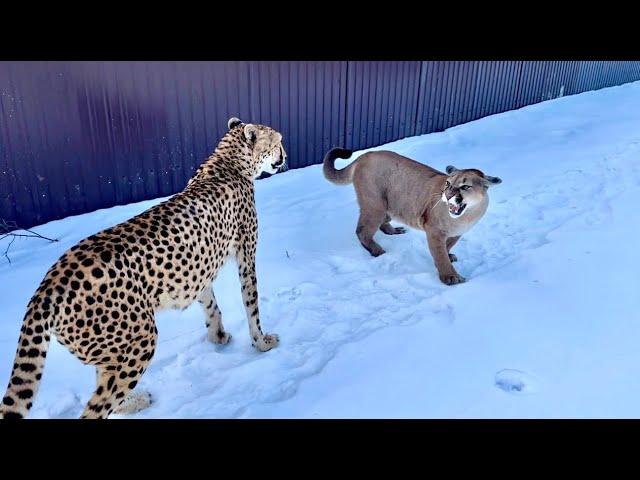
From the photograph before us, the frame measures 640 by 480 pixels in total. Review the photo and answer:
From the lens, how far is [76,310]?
2.45 meters

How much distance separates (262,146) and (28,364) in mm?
2429

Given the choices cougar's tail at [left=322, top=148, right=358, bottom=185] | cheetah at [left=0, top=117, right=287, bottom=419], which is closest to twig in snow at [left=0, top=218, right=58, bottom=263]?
cheetah at [left=0, top=117, right=287, bottom=419]

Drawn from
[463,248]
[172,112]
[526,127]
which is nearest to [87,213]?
[172,112]

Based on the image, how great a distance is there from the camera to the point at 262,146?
4.08m

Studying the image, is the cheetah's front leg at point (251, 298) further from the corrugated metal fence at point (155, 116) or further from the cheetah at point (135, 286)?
the corrugated metal fence at point (155, 116)

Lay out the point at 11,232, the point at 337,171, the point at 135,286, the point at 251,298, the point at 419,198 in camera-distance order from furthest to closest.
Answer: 1. the point at 337,171
2. the point at 11,232
3. the point at 419,198
4. the point at 251,298
5. the point at 135,286

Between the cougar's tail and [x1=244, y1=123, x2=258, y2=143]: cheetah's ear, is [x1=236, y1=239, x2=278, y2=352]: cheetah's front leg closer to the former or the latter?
[x1=244, y1=123, x2=258, y2=143]: cheetah's ear

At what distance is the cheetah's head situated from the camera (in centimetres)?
405

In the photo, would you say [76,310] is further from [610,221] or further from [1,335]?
[610,221]

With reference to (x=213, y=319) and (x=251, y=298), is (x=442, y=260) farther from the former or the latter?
(x=213, y=319)

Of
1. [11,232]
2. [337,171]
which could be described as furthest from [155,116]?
[337,171]

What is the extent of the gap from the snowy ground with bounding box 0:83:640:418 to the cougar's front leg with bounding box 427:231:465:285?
107 mm

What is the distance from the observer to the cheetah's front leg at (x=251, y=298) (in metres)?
3.78

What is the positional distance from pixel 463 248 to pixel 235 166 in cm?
288
